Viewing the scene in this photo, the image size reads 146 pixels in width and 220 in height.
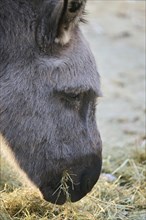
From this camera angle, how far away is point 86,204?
14.0 ft

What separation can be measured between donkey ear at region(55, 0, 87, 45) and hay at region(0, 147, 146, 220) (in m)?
0.81

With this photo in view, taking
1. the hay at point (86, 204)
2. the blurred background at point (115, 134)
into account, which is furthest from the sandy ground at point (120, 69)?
the hay at point (86, 204)

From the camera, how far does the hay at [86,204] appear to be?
13.2 feet

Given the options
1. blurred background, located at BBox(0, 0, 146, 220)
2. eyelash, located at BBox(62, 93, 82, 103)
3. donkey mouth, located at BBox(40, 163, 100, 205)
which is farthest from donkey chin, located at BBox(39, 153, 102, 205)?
eyelash, located at BBox(62, 93, 82, 103)

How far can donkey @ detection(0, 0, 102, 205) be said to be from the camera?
11.9ft

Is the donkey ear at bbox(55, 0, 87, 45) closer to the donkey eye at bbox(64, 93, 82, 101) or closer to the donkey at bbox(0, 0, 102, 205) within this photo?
the donkey at bbox(0, 0, 102, 205)

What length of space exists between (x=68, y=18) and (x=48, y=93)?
45 cm

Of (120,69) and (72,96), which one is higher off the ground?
(72,96)

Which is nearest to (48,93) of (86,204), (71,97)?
(71,97)

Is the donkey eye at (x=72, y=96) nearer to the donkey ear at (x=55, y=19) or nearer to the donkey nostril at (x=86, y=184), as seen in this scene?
the donkey ear at (x=55, y=19)

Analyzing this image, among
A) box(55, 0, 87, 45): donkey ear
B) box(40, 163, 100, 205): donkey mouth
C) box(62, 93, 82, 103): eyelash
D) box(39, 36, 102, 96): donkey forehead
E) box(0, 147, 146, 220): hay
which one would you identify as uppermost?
box(55, 0, 87, 45): donkey ear

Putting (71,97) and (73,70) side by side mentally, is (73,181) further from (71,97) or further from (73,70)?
(73,70)

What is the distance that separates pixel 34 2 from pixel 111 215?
1.53 m

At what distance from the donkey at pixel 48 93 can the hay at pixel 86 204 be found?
13 cm
